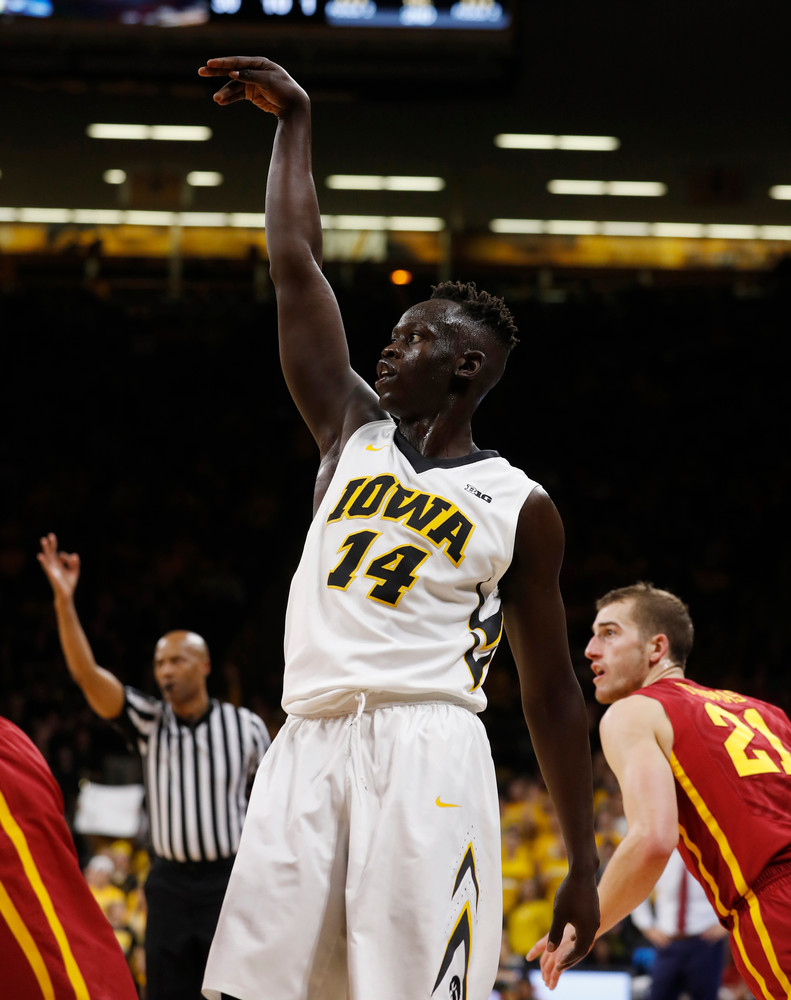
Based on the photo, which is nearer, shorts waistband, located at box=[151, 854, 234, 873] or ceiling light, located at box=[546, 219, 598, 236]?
shorts waistband, located at box=[151, 854, 234, 873]

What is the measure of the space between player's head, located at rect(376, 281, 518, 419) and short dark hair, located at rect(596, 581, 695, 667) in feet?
3.86

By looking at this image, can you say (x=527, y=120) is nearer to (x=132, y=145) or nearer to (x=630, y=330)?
(x=630, y=330)

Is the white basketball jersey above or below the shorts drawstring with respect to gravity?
above

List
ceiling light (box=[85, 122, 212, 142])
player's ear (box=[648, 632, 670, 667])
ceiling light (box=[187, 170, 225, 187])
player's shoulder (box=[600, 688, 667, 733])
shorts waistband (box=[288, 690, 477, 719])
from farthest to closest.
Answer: ceiling light (box=[187, 170, 225, 187]), ceiling light (box=[85, 122, 212, 142]), player's ear (box=[648, 632, 670, 667]), player's shoulder (box=[600, 688, 667, 733]), shorts waistband (box=[288, 690, 477, 719])

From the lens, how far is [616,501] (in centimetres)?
1333

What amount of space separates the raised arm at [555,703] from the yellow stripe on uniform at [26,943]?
100 centimetres

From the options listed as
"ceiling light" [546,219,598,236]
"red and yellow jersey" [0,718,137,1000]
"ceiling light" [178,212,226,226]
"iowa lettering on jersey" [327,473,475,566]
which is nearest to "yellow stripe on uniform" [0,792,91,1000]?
"red and yellow jersey" [0,718,137,1000]

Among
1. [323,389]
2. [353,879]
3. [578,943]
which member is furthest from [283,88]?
[578,943]

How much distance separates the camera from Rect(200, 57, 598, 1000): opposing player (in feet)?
6.70

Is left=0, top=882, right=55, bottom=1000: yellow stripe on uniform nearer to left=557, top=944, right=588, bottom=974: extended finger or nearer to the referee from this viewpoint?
left=557, top=944, right=588, bottom=974: extended finger

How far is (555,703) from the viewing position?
7.75ft

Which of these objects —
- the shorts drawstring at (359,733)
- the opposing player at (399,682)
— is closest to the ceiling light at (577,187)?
the opposing player at (399,682)

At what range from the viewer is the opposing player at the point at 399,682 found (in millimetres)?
2043

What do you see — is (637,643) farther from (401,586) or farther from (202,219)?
(202,219)
